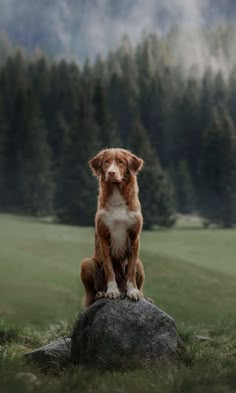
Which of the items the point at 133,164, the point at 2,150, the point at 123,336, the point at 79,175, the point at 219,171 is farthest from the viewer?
the point at 219,171

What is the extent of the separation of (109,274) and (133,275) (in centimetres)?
34

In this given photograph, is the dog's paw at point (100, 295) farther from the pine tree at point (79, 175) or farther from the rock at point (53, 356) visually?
the pine tree at point (79, 175)

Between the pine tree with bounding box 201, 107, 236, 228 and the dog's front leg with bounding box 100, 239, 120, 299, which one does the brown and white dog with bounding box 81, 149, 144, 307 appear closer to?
the dog's front leg with bounding box 100, 239, 120, 299

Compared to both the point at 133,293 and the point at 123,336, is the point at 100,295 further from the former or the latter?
the point at 123,336

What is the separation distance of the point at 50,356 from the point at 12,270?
14.6 metres

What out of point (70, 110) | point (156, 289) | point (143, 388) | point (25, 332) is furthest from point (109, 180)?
point (70, 110)

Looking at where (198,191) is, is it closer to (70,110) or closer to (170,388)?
(70,110)

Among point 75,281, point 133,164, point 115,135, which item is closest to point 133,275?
point 133,164

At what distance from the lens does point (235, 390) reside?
693 cm

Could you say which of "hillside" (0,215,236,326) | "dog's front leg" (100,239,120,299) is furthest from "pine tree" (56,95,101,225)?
"dog's front leg" (100,239,120,299)

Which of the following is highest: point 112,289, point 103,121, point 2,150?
point 103,121

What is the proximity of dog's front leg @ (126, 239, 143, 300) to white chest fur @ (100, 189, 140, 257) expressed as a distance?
245mm

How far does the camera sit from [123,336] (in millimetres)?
8945

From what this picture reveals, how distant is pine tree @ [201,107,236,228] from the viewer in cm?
6247
